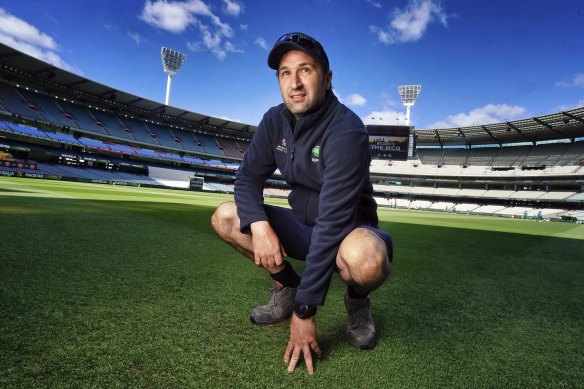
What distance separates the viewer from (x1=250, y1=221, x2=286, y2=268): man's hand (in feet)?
7.25

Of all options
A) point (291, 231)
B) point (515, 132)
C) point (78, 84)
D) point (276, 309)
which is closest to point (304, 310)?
point (276, 309)

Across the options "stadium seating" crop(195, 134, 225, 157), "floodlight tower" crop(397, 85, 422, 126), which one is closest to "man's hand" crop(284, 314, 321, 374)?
"stadium seating" crop(195, 134, 225, 157)

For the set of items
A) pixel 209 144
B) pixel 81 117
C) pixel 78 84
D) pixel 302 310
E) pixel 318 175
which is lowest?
pixel 302 310

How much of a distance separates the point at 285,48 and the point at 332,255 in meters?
1.51

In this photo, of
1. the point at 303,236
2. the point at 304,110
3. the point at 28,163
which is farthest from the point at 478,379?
the point at 28,163

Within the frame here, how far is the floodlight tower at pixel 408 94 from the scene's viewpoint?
62312 mm

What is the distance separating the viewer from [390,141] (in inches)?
1528

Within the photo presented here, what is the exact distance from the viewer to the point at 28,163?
36.5 metres

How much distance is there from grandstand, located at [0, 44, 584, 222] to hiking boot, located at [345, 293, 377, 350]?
141ft

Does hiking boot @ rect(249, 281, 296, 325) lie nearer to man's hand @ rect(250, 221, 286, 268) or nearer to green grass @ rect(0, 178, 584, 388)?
green grass @ rect(0, 178, 584, 388)

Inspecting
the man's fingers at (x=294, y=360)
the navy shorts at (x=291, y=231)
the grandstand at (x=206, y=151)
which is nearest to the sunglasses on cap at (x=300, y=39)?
the navy shorts at (x=291, y=231)

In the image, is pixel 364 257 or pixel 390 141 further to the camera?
pixel 390 141

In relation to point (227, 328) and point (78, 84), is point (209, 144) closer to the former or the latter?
point (78, 84)

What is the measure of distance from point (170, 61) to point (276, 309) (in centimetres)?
7044
